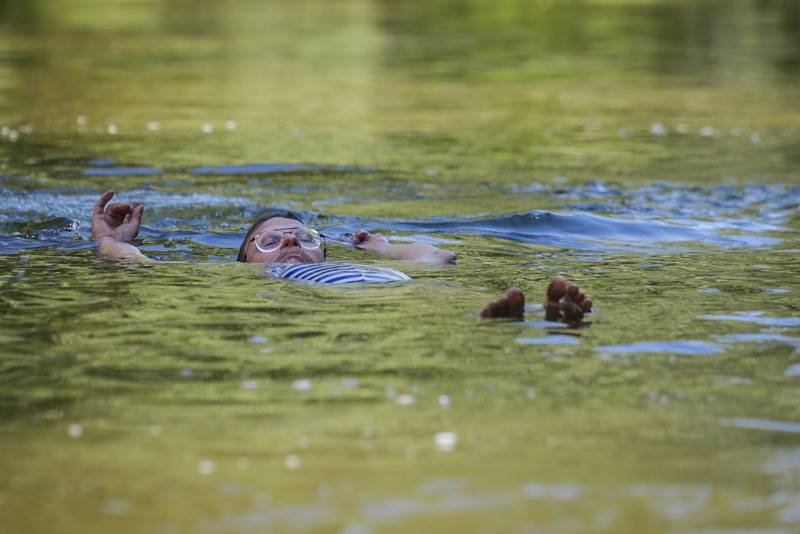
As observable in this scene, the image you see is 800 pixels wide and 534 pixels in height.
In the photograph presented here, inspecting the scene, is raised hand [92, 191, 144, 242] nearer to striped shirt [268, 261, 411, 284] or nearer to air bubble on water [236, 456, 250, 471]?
striped shirt [268, 261, 411, 284]

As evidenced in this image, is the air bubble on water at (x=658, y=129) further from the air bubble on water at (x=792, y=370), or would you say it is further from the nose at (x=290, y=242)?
the air bubble on water at (x=792, y=370)

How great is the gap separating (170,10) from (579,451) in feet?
115

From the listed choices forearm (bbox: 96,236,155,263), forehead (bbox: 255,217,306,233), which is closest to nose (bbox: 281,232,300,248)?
forehead (bbox: 255,217,306,233)

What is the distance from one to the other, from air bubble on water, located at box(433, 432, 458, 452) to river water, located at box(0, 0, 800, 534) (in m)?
0.03

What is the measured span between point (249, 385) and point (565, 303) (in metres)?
1.88

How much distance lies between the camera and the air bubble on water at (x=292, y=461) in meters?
4.24

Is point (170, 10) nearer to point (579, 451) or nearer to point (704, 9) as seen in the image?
point (704, 9)

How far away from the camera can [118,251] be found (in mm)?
8500

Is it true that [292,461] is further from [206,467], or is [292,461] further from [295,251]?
[295,251]

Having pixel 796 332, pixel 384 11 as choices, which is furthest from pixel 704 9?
Result: pixel 796 332

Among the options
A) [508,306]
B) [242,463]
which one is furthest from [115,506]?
[508,306]

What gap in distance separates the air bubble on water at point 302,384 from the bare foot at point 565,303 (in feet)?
5.22

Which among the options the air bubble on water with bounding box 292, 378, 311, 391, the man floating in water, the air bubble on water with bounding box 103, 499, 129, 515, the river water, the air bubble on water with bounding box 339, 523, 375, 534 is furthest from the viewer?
the man floating in water

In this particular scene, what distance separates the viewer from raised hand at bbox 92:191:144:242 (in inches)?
351
